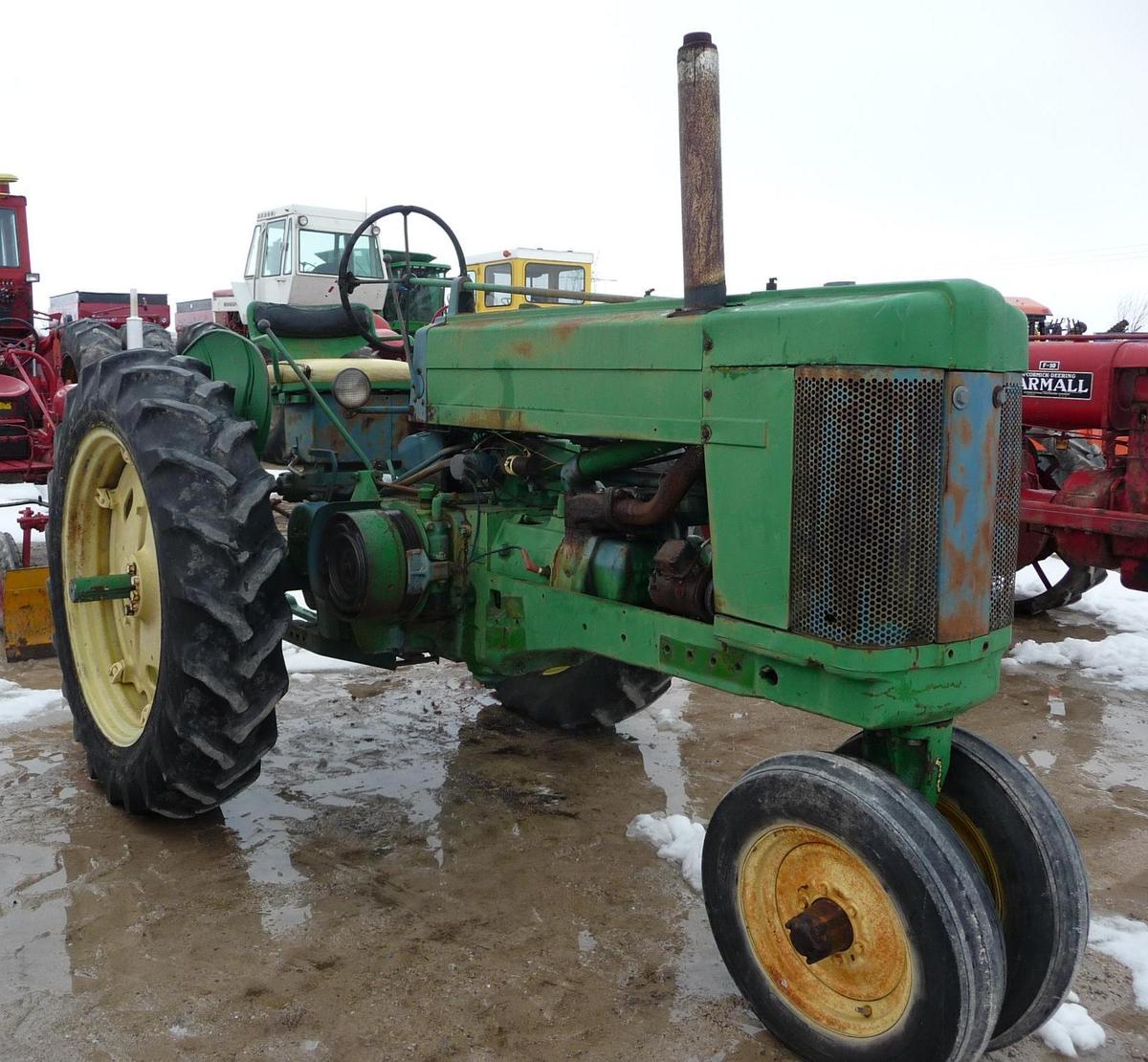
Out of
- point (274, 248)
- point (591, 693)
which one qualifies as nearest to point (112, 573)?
point (591, 693)

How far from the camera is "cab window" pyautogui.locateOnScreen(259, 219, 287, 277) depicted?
48.1ft

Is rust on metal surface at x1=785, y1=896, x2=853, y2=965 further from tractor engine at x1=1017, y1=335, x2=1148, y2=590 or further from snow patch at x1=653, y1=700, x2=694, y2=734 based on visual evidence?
tractor engine at x1=1017, y1=335, x2=1148, y2=590

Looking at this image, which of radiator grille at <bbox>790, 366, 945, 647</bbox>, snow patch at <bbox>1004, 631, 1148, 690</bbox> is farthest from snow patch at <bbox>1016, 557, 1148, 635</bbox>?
radiator grille at <bbox>790, 366, 945, 647</bbox>

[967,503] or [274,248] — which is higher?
[274,248]

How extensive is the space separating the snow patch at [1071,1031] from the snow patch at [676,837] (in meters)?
0.98

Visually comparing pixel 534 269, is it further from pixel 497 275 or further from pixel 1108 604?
pixel 1108 604

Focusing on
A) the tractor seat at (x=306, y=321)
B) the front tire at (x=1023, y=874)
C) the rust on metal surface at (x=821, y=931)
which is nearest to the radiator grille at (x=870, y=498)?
the front tire at (x=1023, y=874)

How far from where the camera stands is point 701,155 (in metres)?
2.55

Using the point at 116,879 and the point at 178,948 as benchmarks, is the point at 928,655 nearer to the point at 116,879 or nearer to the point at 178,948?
the point at 178,948

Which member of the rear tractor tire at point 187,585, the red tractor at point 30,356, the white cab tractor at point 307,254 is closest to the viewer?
the rear tractor tire at point 187,585

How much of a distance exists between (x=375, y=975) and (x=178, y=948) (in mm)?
513

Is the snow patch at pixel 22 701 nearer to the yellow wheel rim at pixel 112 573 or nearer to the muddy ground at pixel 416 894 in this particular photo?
the muddy ground at pixel 416 894

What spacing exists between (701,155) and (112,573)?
2.47 m

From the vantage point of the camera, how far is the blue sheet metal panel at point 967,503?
7.54 feet
